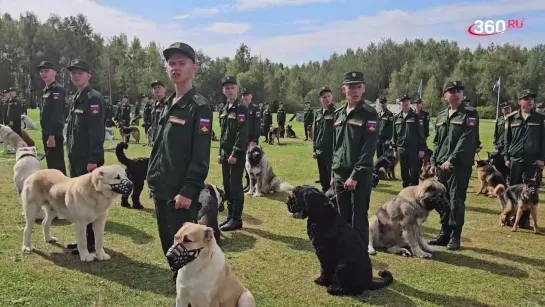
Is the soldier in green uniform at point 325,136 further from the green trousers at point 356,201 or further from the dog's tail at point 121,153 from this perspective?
the dog's tail at point 121,153

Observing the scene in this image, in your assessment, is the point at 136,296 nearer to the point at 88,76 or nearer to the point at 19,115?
the point at 88,76

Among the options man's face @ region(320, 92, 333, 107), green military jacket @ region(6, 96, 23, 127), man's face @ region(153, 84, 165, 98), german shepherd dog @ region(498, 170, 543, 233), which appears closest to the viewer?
german shepherd dog @ region(498, 170, 543, 233)

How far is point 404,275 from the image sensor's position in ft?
16.7

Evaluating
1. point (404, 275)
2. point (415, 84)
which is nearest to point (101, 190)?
point (404, 275)

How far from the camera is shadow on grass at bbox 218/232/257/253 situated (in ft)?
19.6

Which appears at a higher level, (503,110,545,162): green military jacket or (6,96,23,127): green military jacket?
(6,96,23,127): green military jacket

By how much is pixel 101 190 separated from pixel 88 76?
1.66 metres

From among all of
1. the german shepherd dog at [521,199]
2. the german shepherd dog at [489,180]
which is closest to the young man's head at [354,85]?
the german shepherd dog at [521,199]

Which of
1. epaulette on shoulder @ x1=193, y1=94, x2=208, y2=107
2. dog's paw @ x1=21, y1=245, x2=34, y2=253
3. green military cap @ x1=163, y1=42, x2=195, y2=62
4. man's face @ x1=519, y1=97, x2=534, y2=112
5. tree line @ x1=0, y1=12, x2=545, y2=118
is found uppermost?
tree line @ x1=0, y1=12, x2=545, y2=118

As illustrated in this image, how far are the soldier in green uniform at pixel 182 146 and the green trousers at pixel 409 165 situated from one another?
20.3 ft

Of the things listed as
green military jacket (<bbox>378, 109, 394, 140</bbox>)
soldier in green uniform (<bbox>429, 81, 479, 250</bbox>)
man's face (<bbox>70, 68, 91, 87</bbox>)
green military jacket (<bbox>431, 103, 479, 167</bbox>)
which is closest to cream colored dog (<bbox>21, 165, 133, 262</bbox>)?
man's face (<bbox>70, 68, 91, 87</bbox>)

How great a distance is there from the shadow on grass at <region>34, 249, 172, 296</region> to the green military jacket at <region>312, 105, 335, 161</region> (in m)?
4.19

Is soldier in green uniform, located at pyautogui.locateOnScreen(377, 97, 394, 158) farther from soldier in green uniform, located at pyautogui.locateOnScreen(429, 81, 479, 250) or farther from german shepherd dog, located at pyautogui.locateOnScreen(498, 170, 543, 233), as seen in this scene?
soldier in green uniform, located at pyautogui.locateOnScreen(429, 81, 479, 250)

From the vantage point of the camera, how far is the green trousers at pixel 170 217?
11.0 feet
